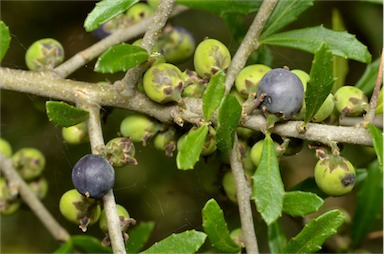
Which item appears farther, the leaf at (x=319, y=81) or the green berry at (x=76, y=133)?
the green berry at (x=76, y=133)

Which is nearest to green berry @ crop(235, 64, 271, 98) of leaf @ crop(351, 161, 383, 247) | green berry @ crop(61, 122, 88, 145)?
green berry @ crop(61, 122, 88, 145)

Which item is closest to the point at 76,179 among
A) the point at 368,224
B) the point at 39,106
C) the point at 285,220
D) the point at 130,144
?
the point at 130,144

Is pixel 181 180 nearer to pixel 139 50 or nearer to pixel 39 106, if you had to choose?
pixel 39 106

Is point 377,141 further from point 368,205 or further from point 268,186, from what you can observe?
point 368,205

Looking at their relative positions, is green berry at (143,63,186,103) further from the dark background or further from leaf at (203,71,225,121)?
the dark background

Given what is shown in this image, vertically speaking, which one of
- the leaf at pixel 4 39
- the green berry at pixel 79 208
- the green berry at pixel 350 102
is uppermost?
the leaf at pixel 4 39

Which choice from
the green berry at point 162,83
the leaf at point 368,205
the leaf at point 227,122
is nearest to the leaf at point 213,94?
the leaf at point 227,122

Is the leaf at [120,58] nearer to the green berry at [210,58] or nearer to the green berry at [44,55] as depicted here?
the green berry at [210,58]
